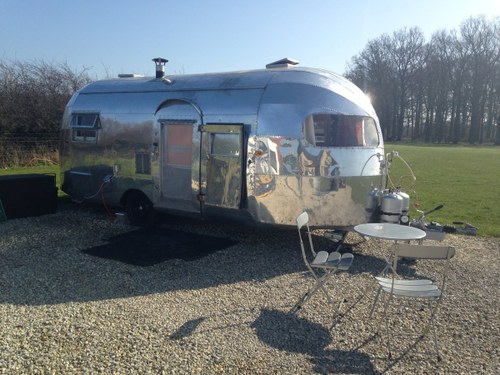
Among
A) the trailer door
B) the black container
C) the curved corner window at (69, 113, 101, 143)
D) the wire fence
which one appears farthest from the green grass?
the wire fence

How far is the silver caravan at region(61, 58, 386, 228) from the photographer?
668 centimetres

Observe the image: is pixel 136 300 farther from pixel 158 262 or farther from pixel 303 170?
pixel 303 170

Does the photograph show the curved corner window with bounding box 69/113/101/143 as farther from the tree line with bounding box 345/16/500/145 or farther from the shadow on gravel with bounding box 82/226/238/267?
the tree line with bounding box 345/16/500/145

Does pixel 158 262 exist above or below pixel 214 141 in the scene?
below

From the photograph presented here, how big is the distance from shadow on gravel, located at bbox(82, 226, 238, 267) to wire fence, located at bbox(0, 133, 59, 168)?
12208 millimetres

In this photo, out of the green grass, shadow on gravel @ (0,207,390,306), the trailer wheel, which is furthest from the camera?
the green grass

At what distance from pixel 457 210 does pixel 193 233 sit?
7017 millimetres

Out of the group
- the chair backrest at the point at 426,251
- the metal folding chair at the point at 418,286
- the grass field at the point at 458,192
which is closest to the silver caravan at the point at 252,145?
the grass field at the point at 458,192

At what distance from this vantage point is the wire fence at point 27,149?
17859 millimetres

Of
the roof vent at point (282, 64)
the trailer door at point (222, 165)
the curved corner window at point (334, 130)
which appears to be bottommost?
the trailer door at point (222, 165)

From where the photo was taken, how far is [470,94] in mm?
59906

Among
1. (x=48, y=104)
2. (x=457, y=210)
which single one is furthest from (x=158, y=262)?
(x=48, y=104)

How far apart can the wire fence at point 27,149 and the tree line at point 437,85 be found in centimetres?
4513

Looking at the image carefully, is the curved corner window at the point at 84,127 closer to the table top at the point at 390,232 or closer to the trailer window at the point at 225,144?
the trailer window at the point at 225,144
